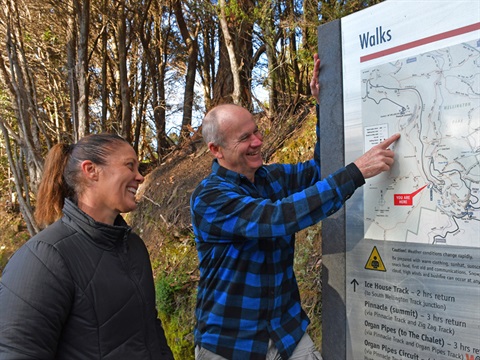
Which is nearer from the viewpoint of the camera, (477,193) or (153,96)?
(477,193)

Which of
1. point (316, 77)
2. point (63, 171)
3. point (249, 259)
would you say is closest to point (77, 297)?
point (63, 171)

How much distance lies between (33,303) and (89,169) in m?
0.70

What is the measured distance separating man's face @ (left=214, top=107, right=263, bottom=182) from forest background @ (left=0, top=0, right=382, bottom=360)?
7.36 feet

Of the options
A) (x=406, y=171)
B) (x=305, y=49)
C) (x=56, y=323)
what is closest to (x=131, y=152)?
(x=56, y=323)

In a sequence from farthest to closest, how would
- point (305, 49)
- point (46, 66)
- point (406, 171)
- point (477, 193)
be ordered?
point (46, 66) < point (305, 49) < point (406, 171) < point (477, 193)

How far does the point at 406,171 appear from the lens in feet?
6.98

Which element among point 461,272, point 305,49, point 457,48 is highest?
point 305,49

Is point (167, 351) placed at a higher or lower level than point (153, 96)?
lower

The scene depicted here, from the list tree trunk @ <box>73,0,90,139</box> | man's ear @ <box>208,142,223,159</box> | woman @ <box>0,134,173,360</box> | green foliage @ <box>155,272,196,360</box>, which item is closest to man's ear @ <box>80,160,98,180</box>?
woman @ <box>0,134,173,360</box>

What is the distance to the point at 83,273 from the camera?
188cm

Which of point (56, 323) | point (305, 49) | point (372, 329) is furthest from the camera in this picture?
point (305, 49)

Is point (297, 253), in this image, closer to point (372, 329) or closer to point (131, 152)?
point (372, 329)

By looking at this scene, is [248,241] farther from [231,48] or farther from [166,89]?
[166,89]

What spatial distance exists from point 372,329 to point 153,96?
9.03 metres
